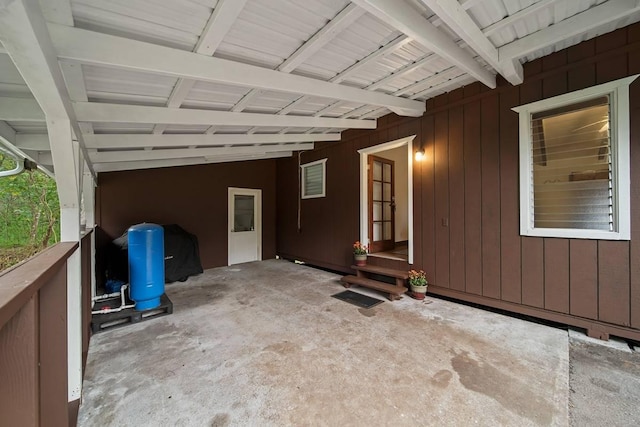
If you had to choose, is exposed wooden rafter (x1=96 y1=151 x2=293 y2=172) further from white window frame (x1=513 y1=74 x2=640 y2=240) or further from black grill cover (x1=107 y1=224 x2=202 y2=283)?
white window frame (x1=513 y1=74 x2=640 y2=240)

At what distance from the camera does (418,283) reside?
3678 millimetres

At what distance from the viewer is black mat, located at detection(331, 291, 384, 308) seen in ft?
11.5

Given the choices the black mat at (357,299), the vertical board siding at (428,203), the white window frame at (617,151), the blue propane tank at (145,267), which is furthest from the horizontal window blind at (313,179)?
the white window frame at (617,151)

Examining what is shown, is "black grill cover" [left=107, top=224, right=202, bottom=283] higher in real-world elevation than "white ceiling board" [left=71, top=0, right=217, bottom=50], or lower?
lower

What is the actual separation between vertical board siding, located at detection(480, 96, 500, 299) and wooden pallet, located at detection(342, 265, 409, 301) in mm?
1035

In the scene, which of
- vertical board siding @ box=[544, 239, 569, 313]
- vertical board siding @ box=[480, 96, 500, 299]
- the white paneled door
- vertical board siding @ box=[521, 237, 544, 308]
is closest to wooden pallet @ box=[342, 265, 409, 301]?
vertical board siding @ box=[480, 96, 500, 299]

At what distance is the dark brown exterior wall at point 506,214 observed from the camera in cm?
241

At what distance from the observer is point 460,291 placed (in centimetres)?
346

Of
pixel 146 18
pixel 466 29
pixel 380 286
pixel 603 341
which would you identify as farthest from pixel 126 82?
pixel 603 341

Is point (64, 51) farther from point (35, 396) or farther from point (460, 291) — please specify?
point (460, 291)

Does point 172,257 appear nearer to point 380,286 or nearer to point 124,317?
point 124,317

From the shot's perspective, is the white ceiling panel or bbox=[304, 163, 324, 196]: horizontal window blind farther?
bbox=[304, 163, 324, 196]: horizontal window blind

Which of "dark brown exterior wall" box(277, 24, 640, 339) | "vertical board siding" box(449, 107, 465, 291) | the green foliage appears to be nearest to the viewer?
"dark brown exterior wall" box(277, 24, 640, 339)

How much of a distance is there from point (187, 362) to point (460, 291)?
10.8ft
